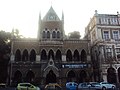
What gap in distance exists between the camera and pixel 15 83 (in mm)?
33031

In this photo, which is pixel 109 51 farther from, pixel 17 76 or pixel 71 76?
pixel 17 76

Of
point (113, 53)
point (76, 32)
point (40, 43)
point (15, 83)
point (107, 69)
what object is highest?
point (76, 32)

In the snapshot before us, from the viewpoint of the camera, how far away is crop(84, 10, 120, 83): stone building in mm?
34781

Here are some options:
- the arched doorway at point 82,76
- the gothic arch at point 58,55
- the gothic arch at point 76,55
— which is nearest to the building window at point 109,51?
the arched doorway at point 82,76

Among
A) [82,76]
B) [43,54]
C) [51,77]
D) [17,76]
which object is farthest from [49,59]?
[82,76]

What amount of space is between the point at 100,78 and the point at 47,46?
1296 centimetres

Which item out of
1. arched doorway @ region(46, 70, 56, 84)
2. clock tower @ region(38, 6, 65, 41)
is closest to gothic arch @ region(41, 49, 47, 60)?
clock tower @ region(38, 6, 65, 41)

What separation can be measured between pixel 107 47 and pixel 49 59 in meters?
12.8

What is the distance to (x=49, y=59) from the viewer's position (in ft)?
114

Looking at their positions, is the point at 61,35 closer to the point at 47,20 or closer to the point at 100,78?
the point at 47,20

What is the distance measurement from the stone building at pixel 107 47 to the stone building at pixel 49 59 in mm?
2463

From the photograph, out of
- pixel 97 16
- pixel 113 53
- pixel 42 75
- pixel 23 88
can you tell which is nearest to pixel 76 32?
pixel 97 16

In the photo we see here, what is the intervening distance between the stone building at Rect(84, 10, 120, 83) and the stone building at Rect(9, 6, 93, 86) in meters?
2.46

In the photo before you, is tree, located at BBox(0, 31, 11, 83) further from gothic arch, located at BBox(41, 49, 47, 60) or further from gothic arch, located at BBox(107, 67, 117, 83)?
gothic arch, located at BBox(107, 67, 117, 83)
